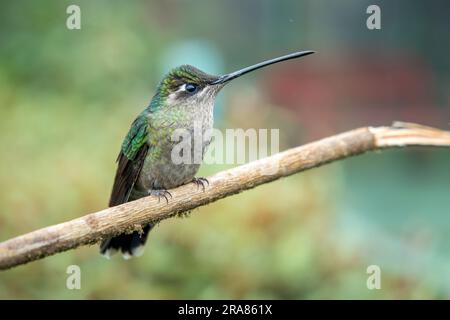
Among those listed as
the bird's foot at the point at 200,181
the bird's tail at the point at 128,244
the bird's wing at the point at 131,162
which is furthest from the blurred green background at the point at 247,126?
the bird's foot at the point at 200,181

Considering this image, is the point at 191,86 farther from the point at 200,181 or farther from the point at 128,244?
the point at 128,244

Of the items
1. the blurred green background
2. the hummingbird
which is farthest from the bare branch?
the blurred green background

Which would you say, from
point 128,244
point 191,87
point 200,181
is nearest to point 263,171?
point 200,181

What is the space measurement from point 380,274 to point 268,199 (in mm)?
967

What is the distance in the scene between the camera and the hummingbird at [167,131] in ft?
10.8

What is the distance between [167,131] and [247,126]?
271 centimetres

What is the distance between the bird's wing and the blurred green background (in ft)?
3.72

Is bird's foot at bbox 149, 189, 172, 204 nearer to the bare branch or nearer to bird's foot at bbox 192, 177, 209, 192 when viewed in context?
the bare branch

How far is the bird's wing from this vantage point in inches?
133

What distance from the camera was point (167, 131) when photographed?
3.31 metres

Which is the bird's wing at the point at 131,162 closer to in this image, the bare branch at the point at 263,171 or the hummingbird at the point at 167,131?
the hummingbird at the point at 167,131

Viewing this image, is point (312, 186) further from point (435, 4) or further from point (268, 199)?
point (435, 4)
